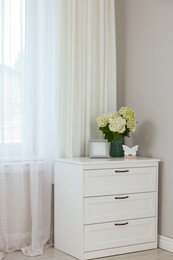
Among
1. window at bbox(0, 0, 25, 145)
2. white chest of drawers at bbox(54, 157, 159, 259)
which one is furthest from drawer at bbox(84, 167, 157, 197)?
window at bbox(0, 0, 25, 145)

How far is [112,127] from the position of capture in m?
3.86

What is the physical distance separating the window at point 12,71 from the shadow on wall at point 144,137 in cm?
102

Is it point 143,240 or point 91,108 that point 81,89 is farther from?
point 143,240

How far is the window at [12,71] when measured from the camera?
361cm

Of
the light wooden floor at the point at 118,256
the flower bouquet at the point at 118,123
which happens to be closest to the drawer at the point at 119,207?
the light wooden floor at the point at 118,256

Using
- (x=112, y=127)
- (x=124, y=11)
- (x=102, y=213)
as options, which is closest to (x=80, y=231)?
(x=102, y=213)

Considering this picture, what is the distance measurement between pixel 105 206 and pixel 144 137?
2.55 ft

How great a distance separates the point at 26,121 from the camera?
12.3ft

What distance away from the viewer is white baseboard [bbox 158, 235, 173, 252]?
3739 millimetres

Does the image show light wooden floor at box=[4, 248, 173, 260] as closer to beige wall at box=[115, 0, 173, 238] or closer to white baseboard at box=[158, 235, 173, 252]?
white baseboard at box=[158, 235, 173, 252]

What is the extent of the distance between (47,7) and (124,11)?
794mm

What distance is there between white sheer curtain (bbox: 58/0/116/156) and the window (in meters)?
0.35

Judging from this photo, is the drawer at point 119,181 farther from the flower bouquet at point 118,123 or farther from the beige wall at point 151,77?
the flower bouquet at point 118,123

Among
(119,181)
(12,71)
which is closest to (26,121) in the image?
(12,71)
